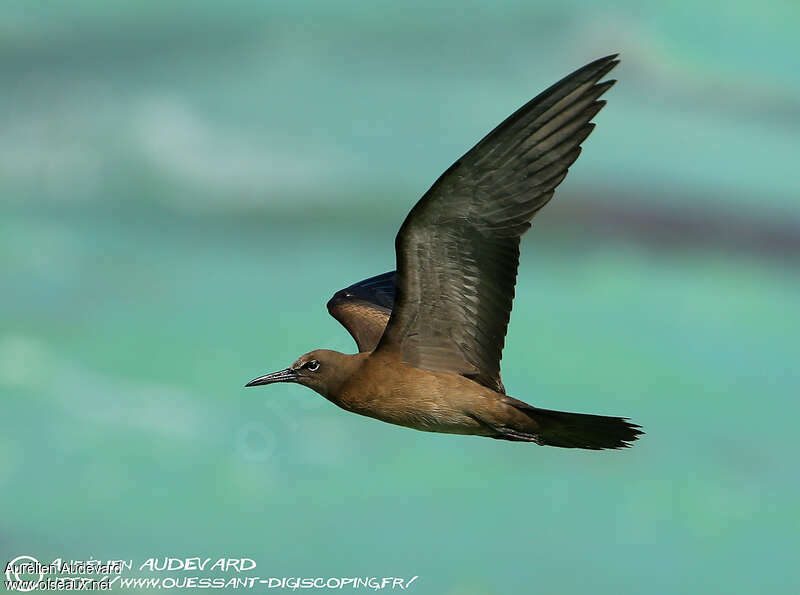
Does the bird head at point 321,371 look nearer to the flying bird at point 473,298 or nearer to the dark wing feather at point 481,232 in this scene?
the flying bird at point 473,298

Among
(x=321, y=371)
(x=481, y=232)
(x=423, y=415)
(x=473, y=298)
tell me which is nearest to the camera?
(x=481, y=232)

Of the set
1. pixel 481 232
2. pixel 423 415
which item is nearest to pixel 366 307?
pixel 423 415

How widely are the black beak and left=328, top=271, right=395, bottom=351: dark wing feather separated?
1.61m

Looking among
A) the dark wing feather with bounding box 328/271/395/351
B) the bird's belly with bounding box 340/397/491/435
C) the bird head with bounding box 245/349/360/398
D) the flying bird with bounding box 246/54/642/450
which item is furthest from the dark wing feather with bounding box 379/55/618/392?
the dark wing feather with bounding box 328/271/395/351

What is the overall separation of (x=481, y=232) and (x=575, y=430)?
2479mm

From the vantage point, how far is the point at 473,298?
51.8 feet

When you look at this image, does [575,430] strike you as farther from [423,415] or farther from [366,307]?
[366,307]

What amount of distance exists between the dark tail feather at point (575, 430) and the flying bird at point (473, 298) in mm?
13

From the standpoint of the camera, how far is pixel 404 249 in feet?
49.8

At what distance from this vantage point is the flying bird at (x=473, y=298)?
14.6 m

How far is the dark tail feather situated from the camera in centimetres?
1547

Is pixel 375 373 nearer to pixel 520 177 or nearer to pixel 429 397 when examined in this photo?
pixel 429 397

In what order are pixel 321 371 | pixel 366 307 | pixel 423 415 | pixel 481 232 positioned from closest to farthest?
pixel 481 232
pixel 423 415
pixel 321 371
pixel 366 307

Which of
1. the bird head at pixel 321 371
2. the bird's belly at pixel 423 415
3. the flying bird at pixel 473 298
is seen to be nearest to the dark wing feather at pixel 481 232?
the flying bird at pixel 473 298
